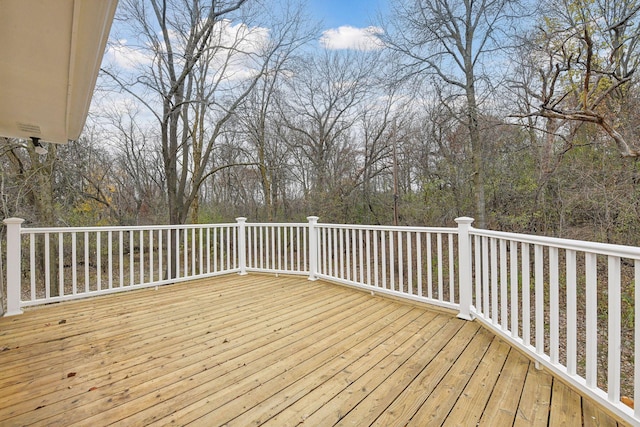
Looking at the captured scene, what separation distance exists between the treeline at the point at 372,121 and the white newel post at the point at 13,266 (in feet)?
10.3

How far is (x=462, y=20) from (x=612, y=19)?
98.6 inches

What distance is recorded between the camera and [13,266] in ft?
10.1

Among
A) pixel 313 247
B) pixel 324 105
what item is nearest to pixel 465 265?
pixel 313 247

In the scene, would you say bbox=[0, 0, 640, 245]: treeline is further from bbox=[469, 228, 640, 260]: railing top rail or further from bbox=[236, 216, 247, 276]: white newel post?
bbox=[236, 216, 247, 276]: white newel post

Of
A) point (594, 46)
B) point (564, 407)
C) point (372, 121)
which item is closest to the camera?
point (564, 407)

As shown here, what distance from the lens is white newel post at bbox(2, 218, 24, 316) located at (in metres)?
3.06

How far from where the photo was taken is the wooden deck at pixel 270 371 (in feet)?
5.20

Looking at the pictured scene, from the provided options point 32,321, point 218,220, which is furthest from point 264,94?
point 32,321

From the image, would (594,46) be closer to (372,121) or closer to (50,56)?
(372,121)

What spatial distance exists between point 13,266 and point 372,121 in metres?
8.54

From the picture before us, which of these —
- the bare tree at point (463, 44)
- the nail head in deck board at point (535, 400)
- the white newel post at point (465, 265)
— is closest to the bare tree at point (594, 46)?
the bare tree at point (463, 44)

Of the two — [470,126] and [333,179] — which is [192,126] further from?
[470,126]

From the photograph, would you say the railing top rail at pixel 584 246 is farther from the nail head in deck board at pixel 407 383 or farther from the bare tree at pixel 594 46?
the bare tree at pixel 594 46

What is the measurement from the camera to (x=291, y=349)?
231cm
